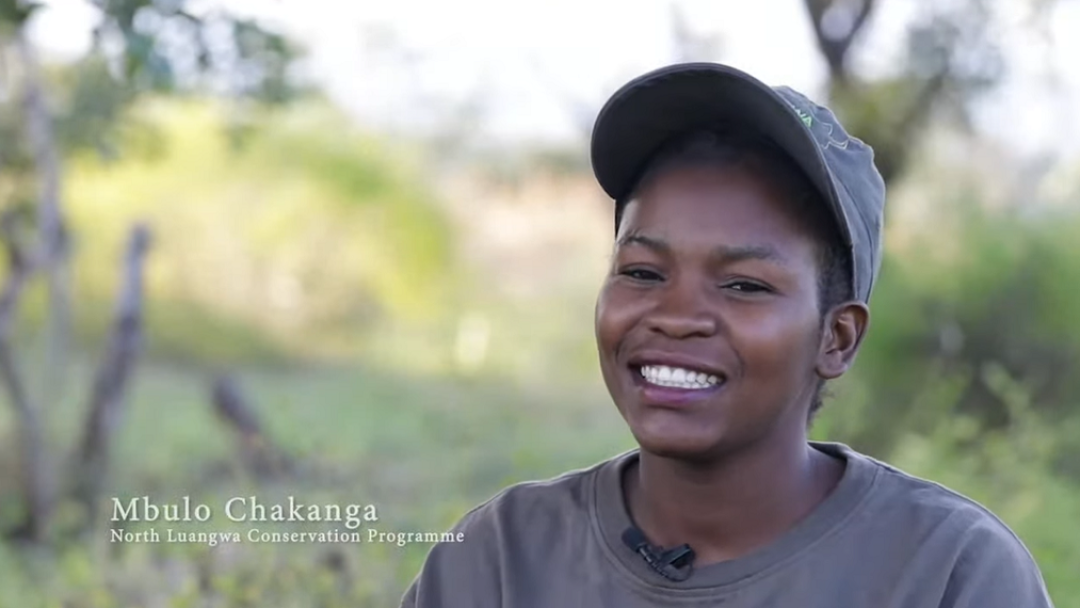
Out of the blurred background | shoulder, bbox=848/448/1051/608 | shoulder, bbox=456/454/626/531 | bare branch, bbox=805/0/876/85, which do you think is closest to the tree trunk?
the blurred background

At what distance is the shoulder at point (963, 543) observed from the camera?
1.27 metres

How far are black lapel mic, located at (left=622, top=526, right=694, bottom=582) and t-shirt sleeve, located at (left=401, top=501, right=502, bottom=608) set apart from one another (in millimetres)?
164

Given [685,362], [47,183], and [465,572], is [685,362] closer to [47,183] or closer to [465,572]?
[465,572]

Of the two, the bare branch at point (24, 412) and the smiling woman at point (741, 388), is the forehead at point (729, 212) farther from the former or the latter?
the bare branch at point (24, 412)

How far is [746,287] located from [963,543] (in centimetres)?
32

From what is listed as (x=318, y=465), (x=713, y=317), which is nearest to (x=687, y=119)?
(x=713, y=317)

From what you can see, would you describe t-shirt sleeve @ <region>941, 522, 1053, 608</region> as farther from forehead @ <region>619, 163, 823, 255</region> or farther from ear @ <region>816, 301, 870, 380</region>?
forehead @ <region>619, 163, 823, 255</region>

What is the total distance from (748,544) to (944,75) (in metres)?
3.97

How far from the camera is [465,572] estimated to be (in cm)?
149

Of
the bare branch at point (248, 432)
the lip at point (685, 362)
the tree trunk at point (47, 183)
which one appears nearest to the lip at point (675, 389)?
the lip at point (685, 362)

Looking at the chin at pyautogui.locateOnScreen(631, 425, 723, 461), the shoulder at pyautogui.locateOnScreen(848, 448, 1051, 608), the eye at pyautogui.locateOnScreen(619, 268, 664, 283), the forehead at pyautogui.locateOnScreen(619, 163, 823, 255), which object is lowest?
the shoulder at pyautogui.locateOnScreen(848, 448, 1051, 608)

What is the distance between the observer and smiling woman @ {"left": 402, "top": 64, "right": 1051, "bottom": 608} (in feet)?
4.29

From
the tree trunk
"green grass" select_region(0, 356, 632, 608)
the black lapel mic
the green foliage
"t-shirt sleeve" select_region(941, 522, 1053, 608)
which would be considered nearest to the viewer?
"t-shirt sleeve" select_region(941, 522, 1053, 608)

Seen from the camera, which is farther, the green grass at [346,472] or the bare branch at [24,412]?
the bare branch at [24,412]
